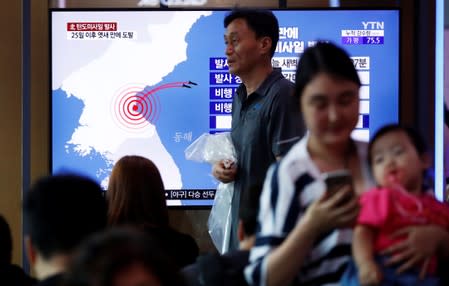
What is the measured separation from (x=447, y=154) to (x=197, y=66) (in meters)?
1.42

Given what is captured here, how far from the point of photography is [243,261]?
191 cm

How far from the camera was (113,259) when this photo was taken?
125cm

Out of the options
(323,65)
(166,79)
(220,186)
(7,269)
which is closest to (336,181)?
(323,65)

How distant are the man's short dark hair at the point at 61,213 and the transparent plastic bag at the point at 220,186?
5.05ft

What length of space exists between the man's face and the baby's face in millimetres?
1545

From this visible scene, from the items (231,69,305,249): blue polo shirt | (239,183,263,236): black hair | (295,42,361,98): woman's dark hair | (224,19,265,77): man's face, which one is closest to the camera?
(295,42,361,98): woman's dark hair

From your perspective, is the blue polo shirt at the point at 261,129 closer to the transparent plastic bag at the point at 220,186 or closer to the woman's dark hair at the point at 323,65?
the transparent plastic bag at the point at 220,186

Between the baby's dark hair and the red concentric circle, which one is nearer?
the baby's dark hair

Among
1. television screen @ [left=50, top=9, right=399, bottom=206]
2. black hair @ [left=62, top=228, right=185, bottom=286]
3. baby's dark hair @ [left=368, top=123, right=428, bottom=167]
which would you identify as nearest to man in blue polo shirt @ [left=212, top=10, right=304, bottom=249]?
television screen @ [left=50, top=9, right=399, bottom=206]

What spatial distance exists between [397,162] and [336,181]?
0.65ft

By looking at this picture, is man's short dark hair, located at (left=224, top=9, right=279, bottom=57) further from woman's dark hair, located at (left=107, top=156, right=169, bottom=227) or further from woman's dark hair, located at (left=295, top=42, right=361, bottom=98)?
woman's dark hair, located at (left=295, top=42, right=361, bottom=98)

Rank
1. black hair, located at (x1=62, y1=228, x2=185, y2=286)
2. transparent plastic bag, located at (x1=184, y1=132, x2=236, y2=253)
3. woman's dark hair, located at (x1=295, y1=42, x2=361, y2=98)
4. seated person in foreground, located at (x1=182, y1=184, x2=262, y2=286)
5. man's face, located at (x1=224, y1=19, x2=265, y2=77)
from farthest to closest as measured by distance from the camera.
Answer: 1. transparent plastic bag, located at (x1=184, y1=132, x2=236, y2=253)
2. man's face, located at (x1=224, y1=19, x2=265, y2=77)
3. seated person in foreground, located at (x1=182, y1=184, x2=262, y2=286)
4. woman's dark hair, located at (x1=295, y1=42, x2=361, y2=98)
5. black hair, located at (x1=62, y1=228, x2=185, y2=286)

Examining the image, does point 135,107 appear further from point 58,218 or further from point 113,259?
point 113,259

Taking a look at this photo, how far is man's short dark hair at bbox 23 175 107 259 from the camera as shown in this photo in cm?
165
